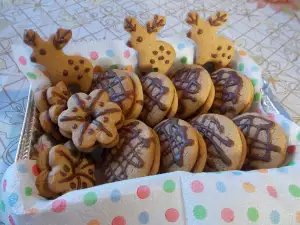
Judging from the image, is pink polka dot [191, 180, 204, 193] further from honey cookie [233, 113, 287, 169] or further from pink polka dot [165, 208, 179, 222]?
honey cookie [233, 113, 287, 169]

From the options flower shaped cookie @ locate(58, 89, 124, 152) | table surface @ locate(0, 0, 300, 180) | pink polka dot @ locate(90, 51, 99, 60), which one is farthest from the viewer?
table surface @ locate(0, 0, 300, 180)

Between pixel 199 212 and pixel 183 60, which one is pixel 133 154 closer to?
pixel 199 212

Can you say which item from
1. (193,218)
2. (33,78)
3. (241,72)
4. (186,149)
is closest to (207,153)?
(186,149)

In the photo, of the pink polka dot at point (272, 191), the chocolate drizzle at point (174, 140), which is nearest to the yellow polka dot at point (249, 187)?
the pink polka dot at point (272, 191)

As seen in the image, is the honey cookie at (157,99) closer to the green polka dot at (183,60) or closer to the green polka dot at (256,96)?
the green polka dot at (183,60)

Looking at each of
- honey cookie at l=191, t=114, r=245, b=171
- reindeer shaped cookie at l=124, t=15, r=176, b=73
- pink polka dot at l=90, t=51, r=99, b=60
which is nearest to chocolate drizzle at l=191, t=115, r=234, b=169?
honey cookie at l=191, t=114, r=245, b=171

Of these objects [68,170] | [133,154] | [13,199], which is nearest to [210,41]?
[133,154]
